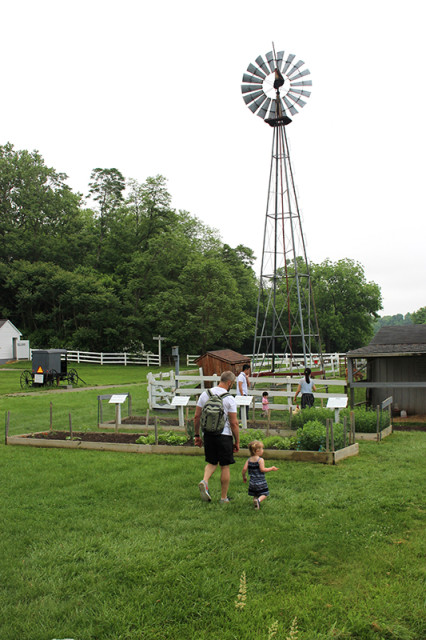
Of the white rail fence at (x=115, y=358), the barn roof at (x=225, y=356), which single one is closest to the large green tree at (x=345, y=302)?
the white rail fence at (x=115, y=358)

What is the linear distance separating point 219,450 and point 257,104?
62.0 ft

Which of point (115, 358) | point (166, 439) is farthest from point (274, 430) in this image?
point (115, 358)

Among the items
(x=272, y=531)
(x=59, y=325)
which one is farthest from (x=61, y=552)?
(x=59, y=325)

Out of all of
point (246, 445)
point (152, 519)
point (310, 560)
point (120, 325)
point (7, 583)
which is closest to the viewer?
point (7, 583)

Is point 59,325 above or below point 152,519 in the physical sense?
above

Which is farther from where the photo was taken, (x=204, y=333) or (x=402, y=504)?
(x=204, y=333)

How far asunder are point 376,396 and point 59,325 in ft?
132

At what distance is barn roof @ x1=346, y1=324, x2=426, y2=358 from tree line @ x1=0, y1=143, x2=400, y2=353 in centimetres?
2672

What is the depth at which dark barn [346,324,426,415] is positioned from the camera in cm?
1597

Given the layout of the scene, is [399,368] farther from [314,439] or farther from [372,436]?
[314,439]

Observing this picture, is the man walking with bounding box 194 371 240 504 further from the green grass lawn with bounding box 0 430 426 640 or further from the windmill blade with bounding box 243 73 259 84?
the windmill blade with bounding box 243 73 259 84

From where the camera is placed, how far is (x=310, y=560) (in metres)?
5.11

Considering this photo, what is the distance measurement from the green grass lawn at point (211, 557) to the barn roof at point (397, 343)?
7.76 m

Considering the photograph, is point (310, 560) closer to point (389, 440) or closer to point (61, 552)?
point (61, 552)
